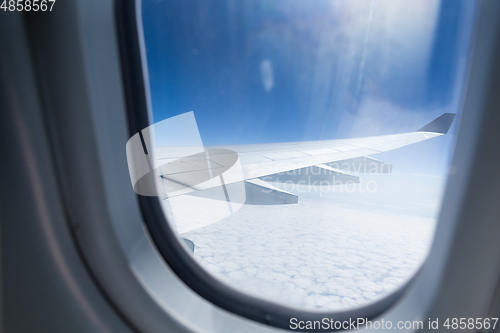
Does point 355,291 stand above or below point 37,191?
below

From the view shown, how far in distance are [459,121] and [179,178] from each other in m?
1.56

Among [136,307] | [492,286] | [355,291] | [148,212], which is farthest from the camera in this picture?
Answer: [355,291]

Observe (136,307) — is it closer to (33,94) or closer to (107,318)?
(107,318)

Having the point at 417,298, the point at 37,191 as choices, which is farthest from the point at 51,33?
the point at 417,298

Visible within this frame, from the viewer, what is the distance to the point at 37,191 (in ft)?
1.42

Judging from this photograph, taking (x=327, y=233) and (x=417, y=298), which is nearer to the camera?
(x=417, y=298)

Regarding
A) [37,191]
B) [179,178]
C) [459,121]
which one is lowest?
[179,178]

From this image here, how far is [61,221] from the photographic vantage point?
17.9 inches

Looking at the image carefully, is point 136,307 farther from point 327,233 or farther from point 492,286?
point 327,233

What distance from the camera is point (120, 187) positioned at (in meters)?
0.50

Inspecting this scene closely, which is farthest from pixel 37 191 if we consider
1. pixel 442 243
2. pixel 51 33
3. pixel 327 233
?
pixel 327 233

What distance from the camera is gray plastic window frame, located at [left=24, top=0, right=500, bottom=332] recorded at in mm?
382

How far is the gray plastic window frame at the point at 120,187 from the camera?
382 mm

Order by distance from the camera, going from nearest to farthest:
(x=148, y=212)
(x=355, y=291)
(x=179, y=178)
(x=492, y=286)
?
(x=492, y=286) → (x=148, y=212) → (x=179, y=178) → (x=355, y=291)
